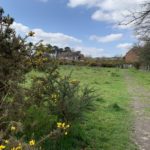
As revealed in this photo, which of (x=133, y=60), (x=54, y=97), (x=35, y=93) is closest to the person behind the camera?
(x=35, y=93)

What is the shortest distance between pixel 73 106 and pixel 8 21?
2.05 m

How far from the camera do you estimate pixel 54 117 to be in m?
7.20

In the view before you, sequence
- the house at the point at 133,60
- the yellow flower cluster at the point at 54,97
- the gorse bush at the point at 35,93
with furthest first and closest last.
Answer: the house at the point at 133,60, the yellow flower cluster at the point at 54,97, the gorse bush at the point at 35,93

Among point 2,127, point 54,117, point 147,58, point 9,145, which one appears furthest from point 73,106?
point 147,58

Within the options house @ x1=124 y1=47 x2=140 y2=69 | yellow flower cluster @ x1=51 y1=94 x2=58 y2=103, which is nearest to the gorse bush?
yellow flower cluster @ x1=51 y1=94 x2=58 y2=103

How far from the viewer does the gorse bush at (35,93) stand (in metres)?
5.71

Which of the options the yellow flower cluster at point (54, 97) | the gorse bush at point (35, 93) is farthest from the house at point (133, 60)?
the yellow flower cluster at point (54, 97)

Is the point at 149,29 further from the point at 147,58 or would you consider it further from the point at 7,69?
the point at 147,58

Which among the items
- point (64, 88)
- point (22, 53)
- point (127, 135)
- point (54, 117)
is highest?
point (22, 53)

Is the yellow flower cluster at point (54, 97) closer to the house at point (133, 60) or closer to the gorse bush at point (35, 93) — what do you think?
the gorse bush at point (35, 93)

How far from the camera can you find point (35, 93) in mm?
6914

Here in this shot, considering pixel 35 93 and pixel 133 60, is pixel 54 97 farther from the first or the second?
pixel 133 60

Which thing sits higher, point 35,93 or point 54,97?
point 35,93

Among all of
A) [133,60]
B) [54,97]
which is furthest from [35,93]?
[133,60]
